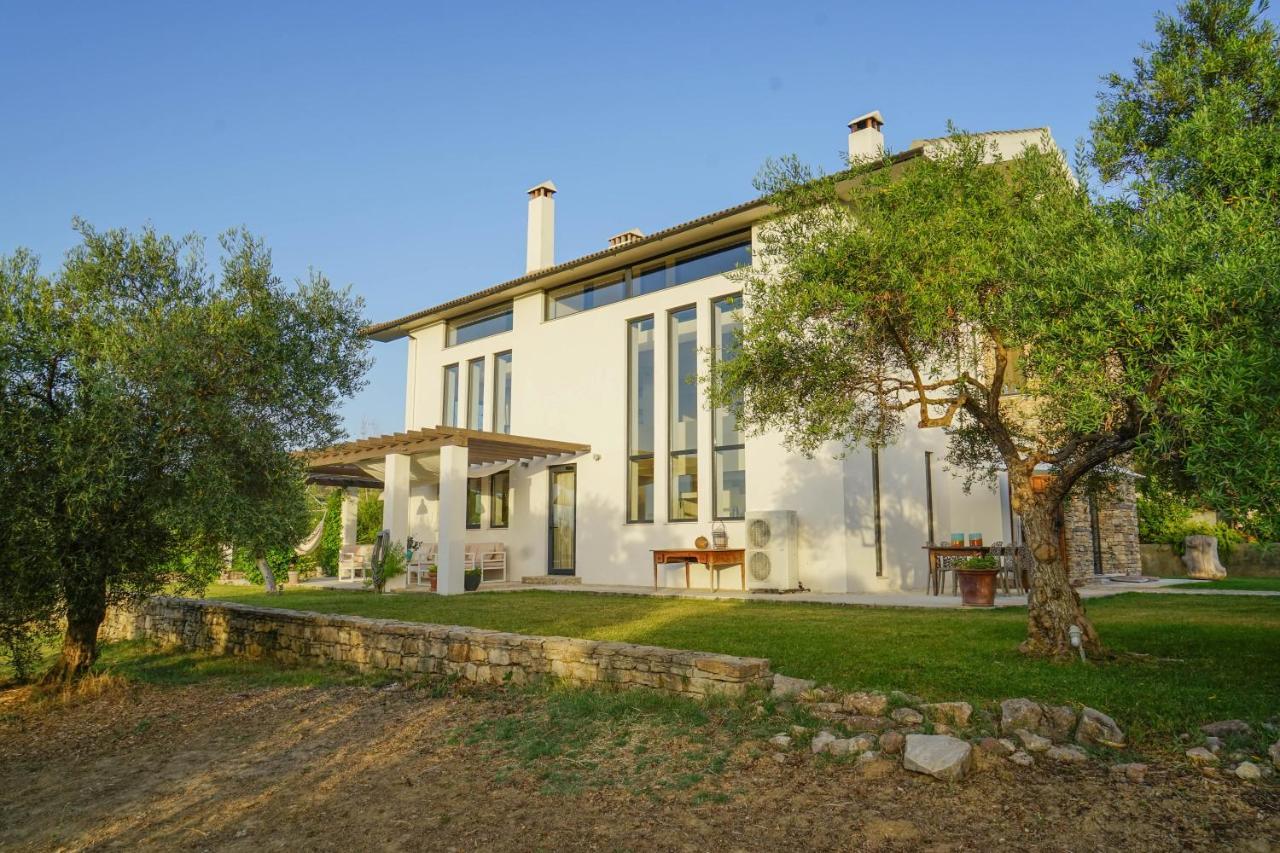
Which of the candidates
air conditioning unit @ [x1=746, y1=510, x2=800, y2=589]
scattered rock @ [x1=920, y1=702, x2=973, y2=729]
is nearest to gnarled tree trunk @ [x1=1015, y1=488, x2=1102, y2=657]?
scattered rock @ [x1=920, y1=702, x2=973, y2=729]

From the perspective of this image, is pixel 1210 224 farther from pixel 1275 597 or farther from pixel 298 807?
pixel 1275 597

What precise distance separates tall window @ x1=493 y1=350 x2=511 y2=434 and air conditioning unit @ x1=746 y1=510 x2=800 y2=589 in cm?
769

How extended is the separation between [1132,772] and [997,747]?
0.62 metres

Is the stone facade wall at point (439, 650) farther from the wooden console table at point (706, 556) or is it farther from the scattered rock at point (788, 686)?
the wooden console table at point (706, 556)

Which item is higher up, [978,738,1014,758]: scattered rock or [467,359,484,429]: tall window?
[467,359,484,429]: tall window

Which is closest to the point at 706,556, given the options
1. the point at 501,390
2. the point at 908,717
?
the point at 501,390

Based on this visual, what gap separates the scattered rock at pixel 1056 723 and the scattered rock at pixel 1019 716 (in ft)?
0.09

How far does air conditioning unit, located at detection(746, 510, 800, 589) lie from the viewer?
1295cm

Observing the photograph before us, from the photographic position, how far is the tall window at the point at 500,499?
59.0 ft

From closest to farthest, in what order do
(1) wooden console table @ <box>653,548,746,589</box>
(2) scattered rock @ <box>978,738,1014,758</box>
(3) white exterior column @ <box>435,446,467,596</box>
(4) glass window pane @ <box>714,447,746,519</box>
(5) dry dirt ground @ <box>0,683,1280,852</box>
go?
(5) dry dirt ground @ <box>0,683,1280,852</box>, (2) scattered rock @ <box>978,738,1014,758</box>, (1) wooden console table @ <box>653,548,746,589</box>, (3) white exterior column @ <box>435,446,467,596</box>, (4) glass window pane @ <box>714,447,746,519</box>

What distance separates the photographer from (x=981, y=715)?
4.58 metres

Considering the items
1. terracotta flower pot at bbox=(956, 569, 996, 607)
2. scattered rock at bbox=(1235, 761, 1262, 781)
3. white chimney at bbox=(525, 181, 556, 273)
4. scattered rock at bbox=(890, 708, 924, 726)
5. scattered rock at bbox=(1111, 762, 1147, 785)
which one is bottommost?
scattered rock at bbox=(1111, 762, 1147, 785)

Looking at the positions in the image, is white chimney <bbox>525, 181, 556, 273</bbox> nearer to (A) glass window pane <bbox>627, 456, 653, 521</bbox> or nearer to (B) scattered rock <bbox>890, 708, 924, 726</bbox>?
(A) glass window pane <bbox>627, 456, 653, 521</bbox>

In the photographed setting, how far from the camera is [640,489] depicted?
1564 centimetres
